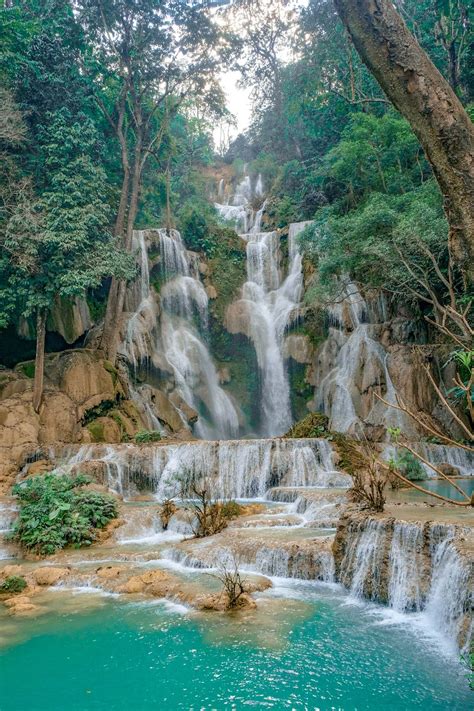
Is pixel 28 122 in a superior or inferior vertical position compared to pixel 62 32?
inferior

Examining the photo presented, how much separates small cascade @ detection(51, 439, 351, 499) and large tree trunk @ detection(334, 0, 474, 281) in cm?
1133

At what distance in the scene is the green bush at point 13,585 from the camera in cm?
715

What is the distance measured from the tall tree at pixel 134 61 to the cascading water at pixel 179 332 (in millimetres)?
1688

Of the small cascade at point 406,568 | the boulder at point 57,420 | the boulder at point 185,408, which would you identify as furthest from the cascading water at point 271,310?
the small cascade at point 406,568

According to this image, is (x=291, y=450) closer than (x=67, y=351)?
Yes

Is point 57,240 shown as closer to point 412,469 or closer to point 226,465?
point 226,465

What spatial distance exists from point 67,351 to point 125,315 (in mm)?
3588

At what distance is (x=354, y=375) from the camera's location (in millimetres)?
18438

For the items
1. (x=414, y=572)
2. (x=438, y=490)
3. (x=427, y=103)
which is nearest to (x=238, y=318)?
(x=438, y=490)

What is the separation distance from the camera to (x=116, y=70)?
20.1 meters

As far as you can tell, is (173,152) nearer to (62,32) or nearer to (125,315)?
(62,32)

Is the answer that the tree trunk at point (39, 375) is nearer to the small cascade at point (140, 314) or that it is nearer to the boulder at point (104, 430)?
the boulder at point (104, 430)

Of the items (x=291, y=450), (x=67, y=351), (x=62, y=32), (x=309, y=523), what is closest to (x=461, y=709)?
(x=309, y=523)

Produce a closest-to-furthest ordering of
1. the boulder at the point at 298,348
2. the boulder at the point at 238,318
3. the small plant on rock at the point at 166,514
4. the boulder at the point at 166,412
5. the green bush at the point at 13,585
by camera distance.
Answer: the green bush at the point at 13,585
the small plant on rock at the point at 166,514
the boulder at the point at 166,412
the boulder at the point at 298,348
the boulder at the point at 238,318
